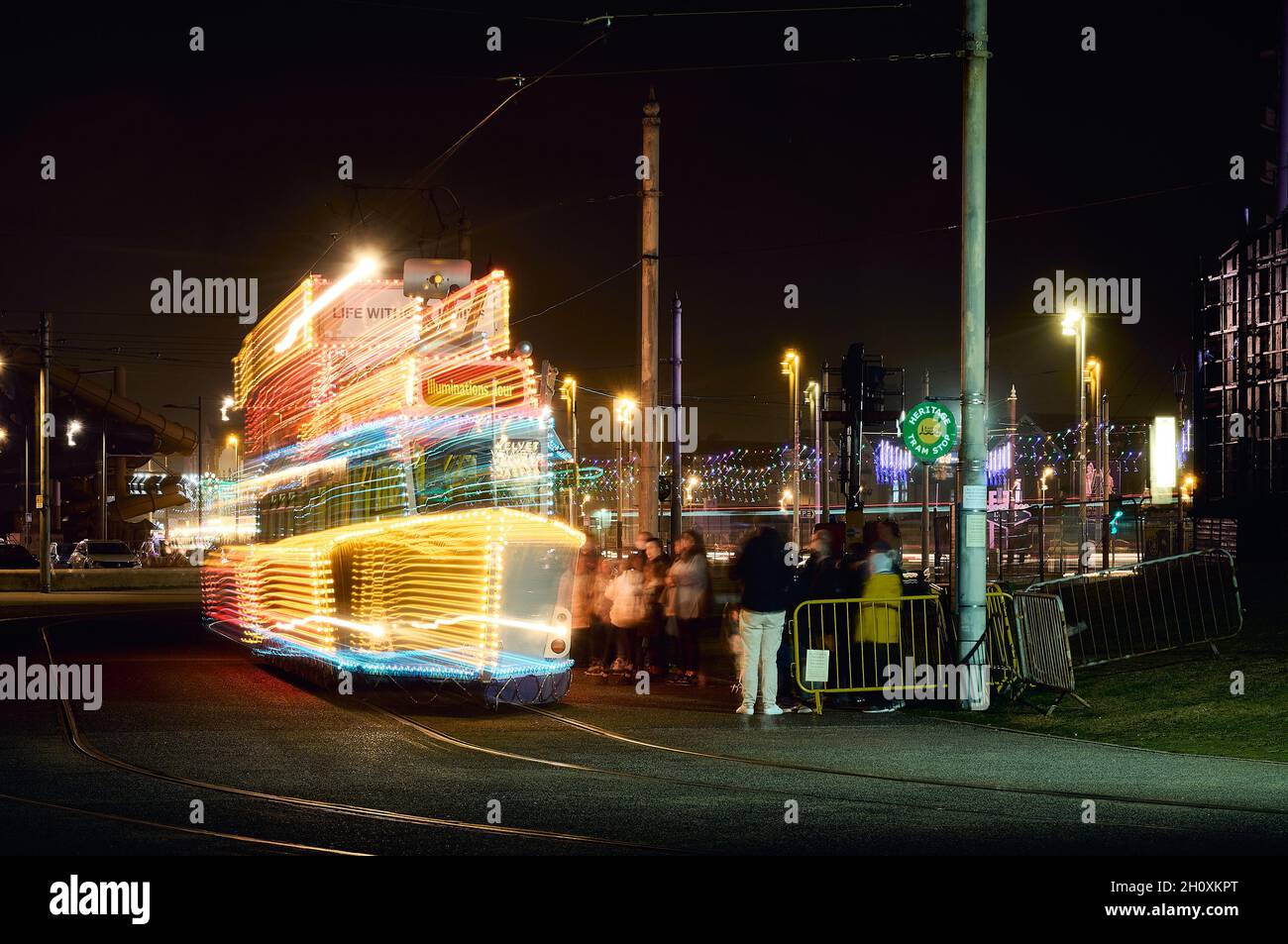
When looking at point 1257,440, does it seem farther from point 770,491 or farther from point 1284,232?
point 770,491

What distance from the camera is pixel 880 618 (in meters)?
16.3

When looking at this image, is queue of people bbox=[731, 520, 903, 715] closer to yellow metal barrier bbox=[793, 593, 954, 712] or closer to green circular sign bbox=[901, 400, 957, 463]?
yellow metal barrier bbox=[793, 593, 954, 712]

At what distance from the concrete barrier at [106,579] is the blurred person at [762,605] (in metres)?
36.9

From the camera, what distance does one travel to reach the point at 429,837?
915 cm

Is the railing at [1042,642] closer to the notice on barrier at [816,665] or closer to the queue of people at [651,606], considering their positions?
the notice on barrier at [816,665]

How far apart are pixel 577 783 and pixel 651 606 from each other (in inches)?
330

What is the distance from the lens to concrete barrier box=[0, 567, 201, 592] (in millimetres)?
47750

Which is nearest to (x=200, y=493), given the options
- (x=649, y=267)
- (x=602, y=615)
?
(x=649, y=267)

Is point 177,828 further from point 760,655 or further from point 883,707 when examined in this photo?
point 883,707

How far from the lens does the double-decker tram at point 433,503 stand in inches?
594

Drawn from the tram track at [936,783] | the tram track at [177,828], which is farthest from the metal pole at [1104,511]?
the tram track at [177,828]

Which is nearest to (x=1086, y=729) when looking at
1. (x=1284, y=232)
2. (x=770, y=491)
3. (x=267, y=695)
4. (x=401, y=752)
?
(x=401, y=752)

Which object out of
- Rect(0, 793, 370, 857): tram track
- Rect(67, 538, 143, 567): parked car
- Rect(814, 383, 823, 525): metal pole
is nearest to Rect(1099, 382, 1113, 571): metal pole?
Rect(814, 383, 823, 525): metal pole
